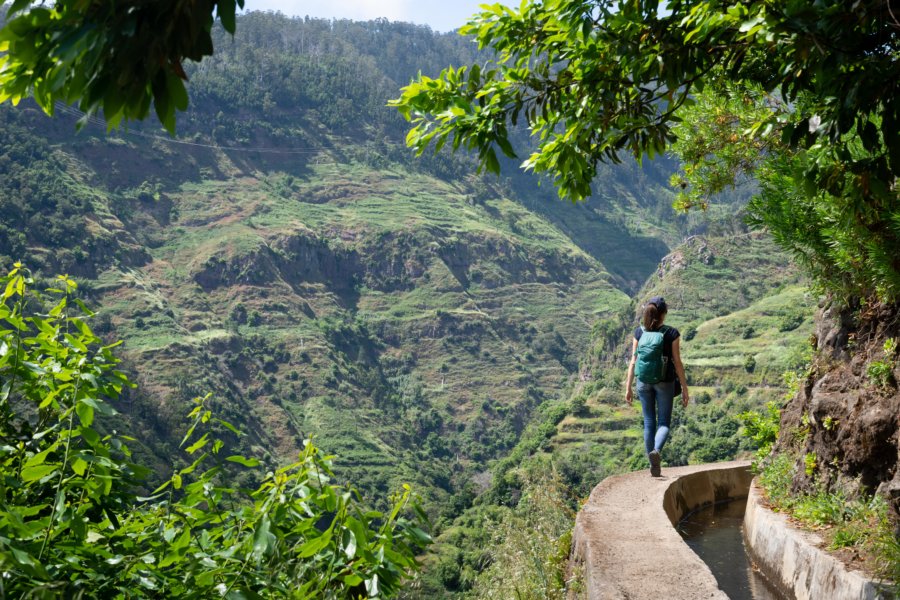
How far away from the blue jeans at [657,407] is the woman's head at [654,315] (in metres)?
0.47

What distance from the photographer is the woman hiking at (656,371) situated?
667cm

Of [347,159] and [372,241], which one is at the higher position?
[347,159]

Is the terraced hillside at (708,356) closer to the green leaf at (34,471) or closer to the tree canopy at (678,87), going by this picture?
the tree canopy at (678,87)

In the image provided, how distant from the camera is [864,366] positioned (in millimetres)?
5238

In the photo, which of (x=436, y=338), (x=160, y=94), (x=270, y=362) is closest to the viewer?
(x=160, y=94)

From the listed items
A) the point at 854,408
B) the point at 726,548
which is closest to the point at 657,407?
the point at 726,548

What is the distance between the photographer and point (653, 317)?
6.80m

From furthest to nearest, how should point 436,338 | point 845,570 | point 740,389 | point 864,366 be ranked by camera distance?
point 436,338, point 740,389, point 864,366, point 845,570

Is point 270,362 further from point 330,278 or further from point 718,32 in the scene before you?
point 718,32

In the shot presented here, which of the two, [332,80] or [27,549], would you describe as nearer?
[27,549]

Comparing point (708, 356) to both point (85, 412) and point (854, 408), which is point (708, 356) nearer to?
point (854, 408)

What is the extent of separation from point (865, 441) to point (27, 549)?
4.32 meters

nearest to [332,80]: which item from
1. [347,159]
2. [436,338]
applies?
[347,159]

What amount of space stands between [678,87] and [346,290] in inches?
6453
